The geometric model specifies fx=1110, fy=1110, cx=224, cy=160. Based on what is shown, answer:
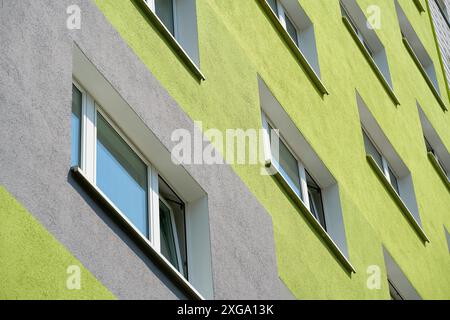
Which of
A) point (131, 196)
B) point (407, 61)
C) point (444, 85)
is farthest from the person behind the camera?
point (444, 85)

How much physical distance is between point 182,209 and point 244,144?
1235 mm

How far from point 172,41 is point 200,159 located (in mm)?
1291

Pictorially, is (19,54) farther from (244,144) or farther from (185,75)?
(244,144)

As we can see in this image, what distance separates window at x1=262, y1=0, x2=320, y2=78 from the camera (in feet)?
50.8

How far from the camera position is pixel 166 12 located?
473 inches

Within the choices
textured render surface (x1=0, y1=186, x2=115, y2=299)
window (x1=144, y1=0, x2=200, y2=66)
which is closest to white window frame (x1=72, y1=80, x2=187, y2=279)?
textured render surface (x1=0, y1=186, x2=115, y2=299)

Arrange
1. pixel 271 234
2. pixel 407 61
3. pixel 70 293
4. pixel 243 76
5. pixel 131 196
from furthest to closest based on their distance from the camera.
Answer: pixel 407 61 < pixel 243 76 < pixel 271 234 < pixel 131 196 < pixel 70 293

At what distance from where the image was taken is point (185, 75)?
10781mm

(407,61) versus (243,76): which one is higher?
(407,61)

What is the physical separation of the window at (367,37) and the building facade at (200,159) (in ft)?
4.10

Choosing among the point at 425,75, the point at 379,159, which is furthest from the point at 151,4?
the point at 425,75

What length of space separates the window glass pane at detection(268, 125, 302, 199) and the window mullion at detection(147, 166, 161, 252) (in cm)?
334

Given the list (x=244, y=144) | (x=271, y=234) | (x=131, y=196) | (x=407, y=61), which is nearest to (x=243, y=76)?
(x=244, y=144)
